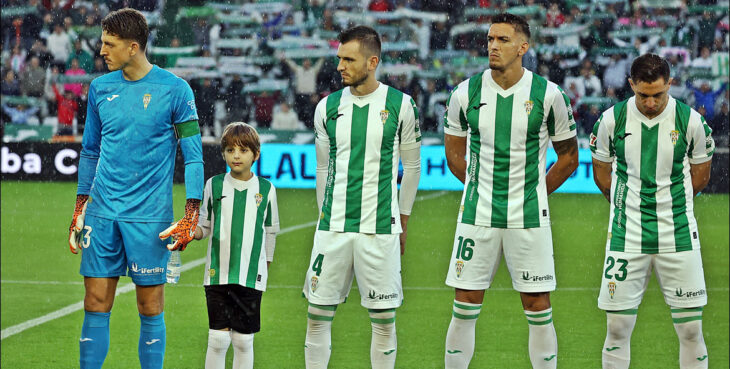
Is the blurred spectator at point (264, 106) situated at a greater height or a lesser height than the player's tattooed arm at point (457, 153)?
lesser

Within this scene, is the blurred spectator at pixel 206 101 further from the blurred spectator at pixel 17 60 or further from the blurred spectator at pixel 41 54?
the blurred spectator at pixel 17 60

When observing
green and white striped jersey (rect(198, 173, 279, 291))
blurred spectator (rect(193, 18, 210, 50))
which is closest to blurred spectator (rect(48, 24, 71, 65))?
blurred spectator (rect(193, 18, 210, 50))

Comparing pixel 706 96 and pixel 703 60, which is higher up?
pixel 703 60

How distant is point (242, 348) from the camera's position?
18.0 ft

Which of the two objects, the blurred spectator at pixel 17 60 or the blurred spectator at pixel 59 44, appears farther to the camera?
the blurred spectator at pixel 59 44

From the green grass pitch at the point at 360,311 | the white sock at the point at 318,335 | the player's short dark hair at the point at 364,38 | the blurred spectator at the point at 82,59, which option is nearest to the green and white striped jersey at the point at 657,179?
the player's short dark hair at the point at 364,38

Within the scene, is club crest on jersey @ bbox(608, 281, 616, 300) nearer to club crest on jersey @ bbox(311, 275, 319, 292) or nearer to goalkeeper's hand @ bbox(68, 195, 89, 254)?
club crest on jersey @ bbox(311, 275, 319, 292)

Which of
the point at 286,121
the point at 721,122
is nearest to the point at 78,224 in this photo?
the point at 286,121

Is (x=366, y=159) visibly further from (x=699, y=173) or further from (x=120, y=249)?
(x=699, y=173)

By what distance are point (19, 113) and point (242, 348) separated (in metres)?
15.3

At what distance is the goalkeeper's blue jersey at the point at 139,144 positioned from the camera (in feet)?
17.2

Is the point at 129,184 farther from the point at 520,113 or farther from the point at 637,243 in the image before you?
the point at 637,243

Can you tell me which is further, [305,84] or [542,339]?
[305,84]

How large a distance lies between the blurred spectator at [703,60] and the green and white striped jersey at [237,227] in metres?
15.6
